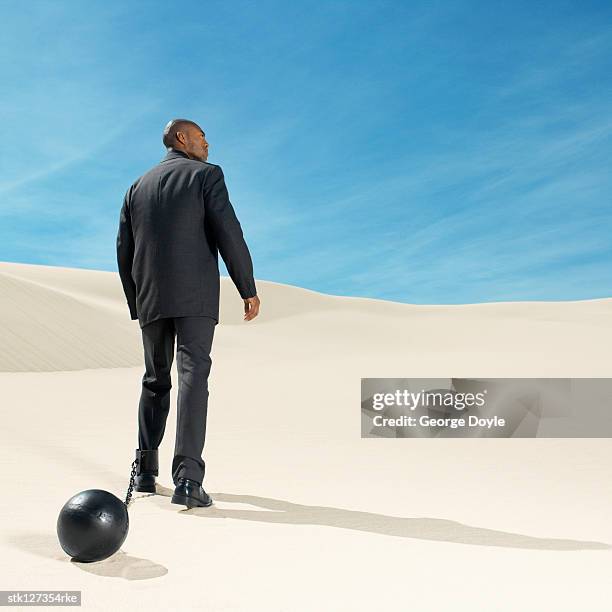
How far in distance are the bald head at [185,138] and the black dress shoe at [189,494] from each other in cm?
197

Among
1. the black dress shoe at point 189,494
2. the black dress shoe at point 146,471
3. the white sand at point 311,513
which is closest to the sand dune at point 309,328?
the white sand at point 311,513

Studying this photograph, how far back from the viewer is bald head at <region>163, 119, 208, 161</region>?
4730 mm

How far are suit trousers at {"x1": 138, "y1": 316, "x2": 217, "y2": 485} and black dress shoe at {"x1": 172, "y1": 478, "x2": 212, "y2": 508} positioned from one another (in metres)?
0.03

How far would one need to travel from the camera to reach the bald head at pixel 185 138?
15.5 ft

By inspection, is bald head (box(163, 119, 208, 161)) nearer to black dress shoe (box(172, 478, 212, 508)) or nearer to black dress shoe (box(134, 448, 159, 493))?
A: black dress shoe (box(134, 448, 159, 493))

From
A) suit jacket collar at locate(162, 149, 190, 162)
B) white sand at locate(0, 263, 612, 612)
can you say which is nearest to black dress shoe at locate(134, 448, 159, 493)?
white sand at locate(0, 263, 612, 612)

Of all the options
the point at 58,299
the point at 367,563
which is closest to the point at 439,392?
the point at 367,563

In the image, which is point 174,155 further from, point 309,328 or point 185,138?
point 309,328

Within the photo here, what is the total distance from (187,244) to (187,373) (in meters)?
0.73

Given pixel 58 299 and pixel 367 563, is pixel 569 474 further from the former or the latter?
Answer: pixel 58 299

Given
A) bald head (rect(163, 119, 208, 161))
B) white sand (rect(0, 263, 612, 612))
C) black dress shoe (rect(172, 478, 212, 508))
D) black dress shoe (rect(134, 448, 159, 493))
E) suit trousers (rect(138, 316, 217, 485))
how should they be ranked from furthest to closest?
bald head (rect(163, 119, 208, 161)), black dress shoe (rect(134, 448, 159, 493)), suit trousers (rect(138, 316, 217, 485)), black dress shoe (rect(172, 478, 212, 508)), white sand (rect(0, 263, 612, 612))

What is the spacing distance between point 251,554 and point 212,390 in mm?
10064

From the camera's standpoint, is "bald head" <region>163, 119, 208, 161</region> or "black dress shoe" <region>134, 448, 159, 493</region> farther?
"bald head" <region>163, 119, 208, 161</region>

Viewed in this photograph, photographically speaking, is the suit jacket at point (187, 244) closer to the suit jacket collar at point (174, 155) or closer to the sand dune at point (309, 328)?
the suit jacket collar at point (174, 155)
